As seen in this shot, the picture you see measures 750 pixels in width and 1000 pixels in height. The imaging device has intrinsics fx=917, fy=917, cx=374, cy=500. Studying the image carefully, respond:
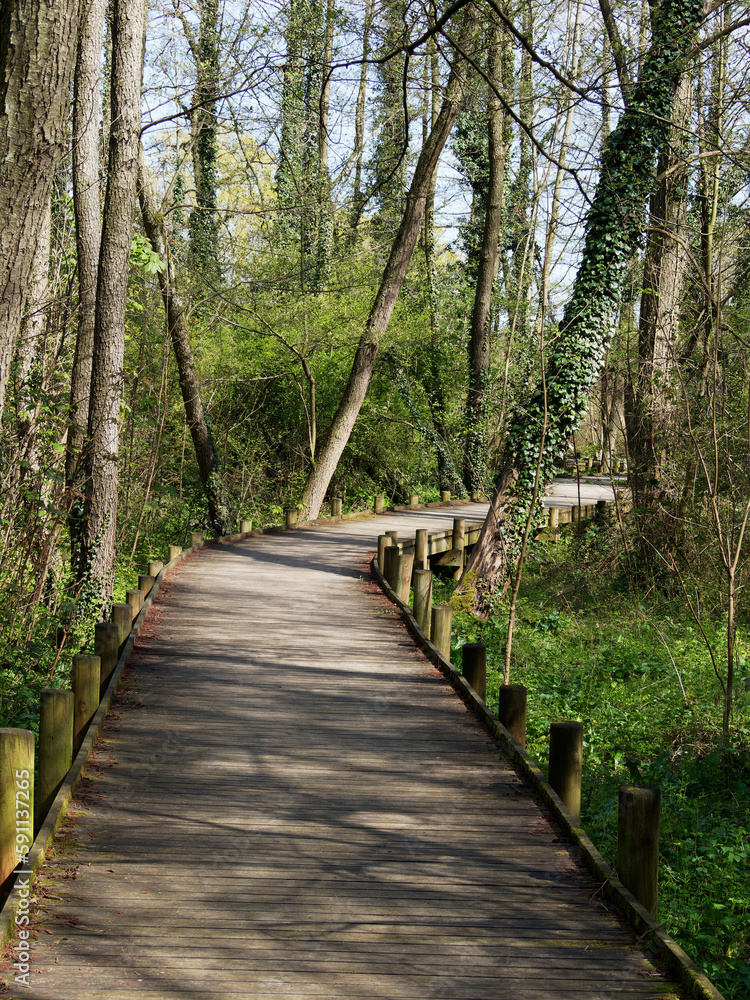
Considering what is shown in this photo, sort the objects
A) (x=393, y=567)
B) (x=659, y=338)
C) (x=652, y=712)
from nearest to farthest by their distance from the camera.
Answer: (x=652, y=712) → (x=393, y=567) → (x=659, y=338)

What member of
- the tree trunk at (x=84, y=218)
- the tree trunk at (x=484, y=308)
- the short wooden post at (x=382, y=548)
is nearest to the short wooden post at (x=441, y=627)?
the short wooden post at (x=382, y=548)

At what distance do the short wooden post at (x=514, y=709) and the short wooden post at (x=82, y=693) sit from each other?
2.49 meters

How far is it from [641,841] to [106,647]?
154 inches

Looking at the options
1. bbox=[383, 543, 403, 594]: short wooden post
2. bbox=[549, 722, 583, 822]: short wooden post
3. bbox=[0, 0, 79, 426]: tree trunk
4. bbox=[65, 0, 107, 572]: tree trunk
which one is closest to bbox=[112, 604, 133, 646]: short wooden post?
bbox=[0, 0, 79, 426]: tree trunk

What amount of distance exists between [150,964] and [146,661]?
4123 mm

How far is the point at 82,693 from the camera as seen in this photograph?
5473 millimetres

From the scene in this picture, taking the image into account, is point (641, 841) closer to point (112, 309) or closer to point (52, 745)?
point (52, 745)

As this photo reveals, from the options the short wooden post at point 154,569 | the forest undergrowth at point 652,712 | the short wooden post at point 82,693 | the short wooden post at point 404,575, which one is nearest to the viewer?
the short wooden post at point 82,693

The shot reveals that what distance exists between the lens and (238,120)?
44.8 ft

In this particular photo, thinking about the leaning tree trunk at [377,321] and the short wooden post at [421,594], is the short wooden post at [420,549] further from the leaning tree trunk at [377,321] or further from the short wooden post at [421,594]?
the leaning tree trunk at [377,321]

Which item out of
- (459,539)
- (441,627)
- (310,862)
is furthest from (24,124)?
(459,539)

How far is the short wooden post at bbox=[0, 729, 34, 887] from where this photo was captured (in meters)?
3.88

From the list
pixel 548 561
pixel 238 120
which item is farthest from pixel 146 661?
pixel 548 561

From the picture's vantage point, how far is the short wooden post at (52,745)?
4.58 meters
